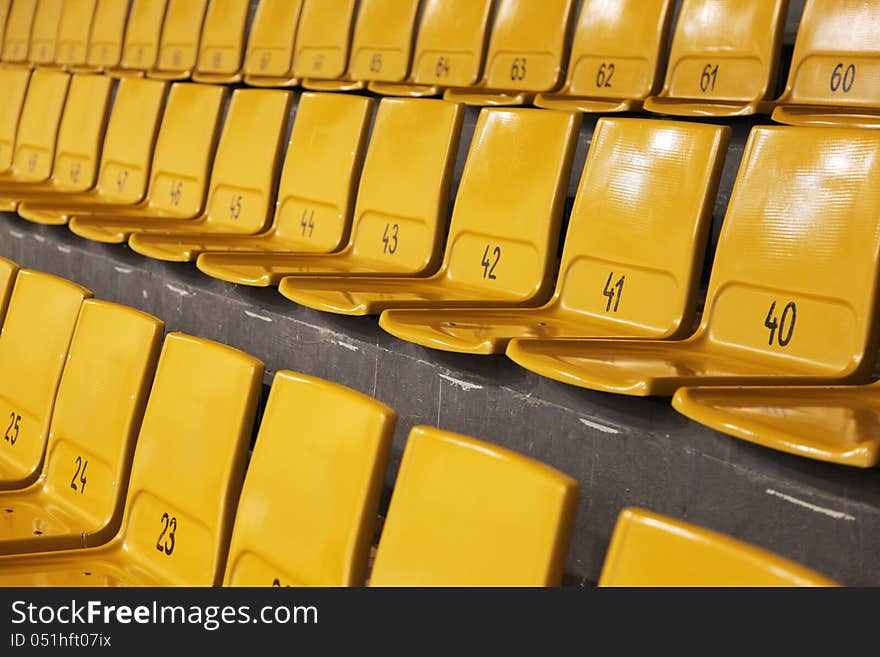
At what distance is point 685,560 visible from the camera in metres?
0.27

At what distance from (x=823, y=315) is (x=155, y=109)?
70 centimetres

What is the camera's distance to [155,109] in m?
1.05

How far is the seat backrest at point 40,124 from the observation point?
1205 millimetres

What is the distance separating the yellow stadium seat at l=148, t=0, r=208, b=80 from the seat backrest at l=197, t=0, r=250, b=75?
0.01 m

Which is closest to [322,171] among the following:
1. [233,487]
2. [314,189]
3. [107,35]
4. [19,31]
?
[314,189]

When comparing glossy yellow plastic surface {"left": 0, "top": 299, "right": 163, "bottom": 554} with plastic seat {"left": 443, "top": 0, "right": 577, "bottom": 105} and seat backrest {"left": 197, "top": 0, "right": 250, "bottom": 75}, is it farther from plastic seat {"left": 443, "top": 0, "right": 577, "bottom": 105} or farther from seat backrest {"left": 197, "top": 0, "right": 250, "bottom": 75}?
seat backrest {"left": 197, "top": 0, "right": 250, "bottom": 75}

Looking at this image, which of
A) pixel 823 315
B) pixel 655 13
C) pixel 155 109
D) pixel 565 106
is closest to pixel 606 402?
pixel 823 315

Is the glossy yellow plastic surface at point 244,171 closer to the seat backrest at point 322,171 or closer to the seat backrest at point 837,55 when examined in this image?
the seat backrest at point 322,171

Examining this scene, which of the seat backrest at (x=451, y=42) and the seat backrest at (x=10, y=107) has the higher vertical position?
the seat backrest at (x=451, y=42)

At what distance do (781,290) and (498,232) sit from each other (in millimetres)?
194

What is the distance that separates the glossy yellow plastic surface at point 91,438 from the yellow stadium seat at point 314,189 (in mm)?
210

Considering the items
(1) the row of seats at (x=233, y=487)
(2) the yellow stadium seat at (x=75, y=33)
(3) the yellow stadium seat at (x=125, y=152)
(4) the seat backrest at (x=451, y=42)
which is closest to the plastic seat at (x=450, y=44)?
(4) the seat backrest at (x=451, y=42)

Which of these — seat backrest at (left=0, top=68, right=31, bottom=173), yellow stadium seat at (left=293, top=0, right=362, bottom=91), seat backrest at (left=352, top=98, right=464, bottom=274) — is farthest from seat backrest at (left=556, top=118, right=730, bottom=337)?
seat backrest at (left=0, top=68, right=31, bottom=173)

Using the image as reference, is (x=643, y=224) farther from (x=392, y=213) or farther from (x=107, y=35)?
(x=107, y=35)
